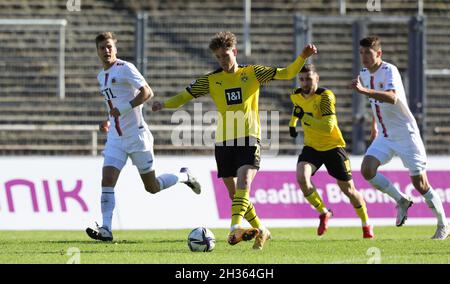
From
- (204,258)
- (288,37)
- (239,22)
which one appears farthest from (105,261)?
(288,37)

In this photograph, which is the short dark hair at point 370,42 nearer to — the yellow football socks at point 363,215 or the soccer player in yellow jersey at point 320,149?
the soccer player in yellow jersey at point 320,149

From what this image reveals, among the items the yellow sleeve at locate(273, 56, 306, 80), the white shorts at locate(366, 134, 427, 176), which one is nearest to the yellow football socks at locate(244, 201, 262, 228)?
the yellow sleeve at locate(273, 56, 306, 80)

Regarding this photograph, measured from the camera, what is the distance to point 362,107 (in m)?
18.6

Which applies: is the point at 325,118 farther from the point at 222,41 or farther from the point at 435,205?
the point at 222,41

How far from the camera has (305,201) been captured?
16781 mm

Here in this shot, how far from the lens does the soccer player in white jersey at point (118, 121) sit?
11992 mm

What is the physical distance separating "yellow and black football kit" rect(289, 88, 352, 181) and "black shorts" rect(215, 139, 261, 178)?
7.55ft

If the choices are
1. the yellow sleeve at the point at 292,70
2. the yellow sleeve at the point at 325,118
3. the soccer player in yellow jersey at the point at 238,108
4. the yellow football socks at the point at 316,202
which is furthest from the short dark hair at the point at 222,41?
the yellow football socks at the point at 316,202

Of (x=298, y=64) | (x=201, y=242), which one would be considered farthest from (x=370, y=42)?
(x=201, y=242)

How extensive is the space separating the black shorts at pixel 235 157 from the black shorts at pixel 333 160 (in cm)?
241

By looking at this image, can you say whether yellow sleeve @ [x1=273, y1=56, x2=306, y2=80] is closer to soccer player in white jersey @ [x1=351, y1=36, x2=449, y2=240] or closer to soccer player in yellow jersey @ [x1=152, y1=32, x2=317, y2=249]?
soccer player in yellow jersey @ [x1=152, y1=32, x2=317, y2=249]

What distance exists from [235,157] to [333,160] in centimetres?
268

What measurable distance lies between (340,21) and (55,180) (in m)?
6.09

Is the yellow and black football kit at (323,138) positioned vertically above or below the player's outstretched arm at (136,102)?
below
